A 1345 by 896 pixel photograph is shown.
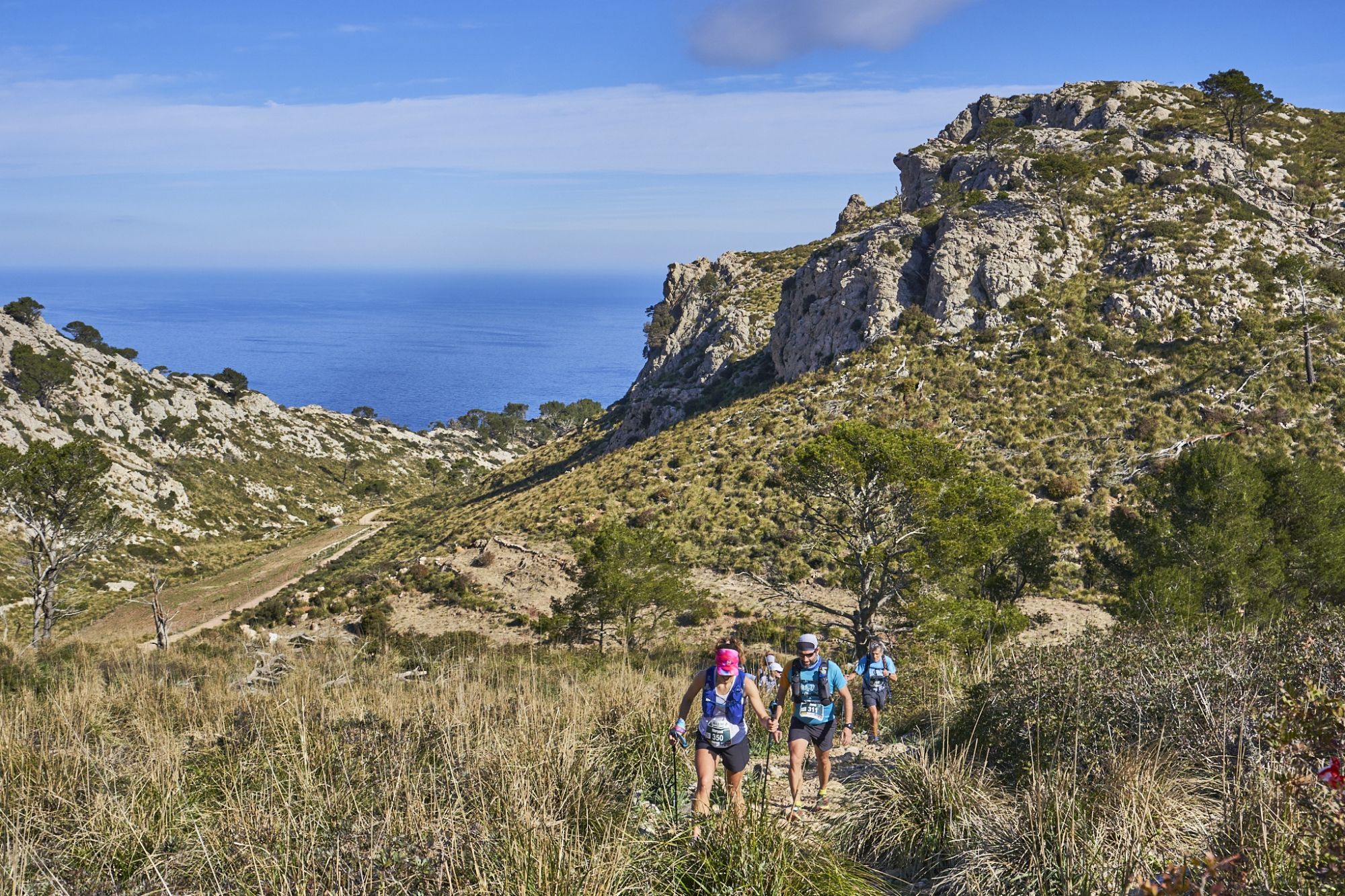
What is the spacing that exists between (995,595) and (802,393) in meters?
21.3

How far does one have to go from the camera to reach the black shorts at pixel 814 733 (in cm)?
706

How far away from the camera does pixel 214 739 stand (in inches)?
274

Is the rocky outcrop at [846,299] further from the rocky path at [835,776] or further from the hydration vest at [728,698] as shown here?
the hydration vest at [728,698]

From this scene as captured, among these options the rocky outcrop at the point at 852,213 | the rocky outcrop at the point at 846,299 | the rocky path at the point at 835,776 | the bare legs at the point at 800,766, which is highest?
the rocky outcrop at the point at 852,213

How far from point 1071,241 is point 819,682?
47.0 metres

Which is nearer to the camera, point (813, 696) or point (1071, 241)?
point (813, 696)

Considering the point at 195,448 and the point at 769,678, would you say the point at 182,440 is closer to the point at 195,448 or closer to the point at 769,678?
the point at 195,448

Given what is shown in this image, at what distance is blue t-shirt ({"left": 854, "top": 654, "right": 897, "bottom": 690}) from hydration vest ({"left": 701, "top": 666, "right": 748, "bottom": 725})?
4915 millimetres

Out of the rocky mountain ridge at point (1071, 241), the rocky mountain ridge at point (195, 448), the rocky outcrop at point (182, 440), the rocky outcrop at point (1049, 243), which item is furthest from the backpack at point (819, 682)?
the rocky outcrop at point (182, 440)

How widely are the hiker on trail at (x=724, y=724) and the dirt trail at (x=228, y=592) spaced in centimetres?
2895

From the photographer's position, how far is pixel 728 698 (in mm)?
6293

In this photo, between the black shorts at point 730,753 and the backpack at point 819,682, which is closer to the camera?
the black shorts at point 730,753

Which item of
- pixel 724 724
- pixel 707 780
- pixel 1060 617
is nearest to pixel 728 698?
pixel 724 724

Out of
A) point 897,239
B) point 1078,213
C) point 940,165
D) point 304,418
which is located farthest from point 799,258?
point 304,418
